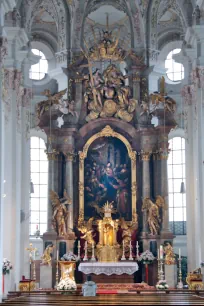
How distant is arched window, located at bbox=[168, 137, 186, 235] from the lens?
4253 centimetres

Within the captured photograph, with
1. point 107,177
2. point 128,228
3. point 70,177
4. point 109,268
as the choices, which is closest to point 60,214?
point 70,177

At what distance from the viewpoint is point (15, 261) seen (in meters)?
30.8

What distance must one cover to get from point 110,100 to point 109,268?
306 inches

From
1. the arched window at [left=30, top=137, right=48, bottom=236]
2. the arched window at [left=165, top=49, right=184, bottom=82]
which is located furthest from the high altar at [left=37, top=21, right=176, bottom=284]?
the arched window at [left=165, top=49, right=184, bottom=82]

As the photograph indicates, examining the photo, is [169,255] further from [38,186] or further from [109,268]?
[38,186]

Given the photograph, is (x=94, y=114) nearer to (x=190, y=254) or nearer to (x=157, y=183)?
(x=157, y=183)

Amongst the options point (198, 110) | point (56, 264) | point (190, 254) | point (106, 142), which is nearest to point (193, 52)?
point (198, 110)

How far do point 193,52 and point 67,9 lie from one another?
7.20 meters

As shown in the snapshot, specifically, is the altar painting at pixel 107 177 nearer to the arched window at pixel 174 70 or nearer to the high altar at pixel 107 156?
the high altar at pixel 107 156

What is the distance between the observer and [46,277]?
3297 centimetres

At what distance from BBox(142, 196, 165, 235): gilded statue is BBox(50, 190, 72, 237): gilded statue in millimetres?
3473

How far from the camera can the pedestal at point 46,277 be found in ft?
108

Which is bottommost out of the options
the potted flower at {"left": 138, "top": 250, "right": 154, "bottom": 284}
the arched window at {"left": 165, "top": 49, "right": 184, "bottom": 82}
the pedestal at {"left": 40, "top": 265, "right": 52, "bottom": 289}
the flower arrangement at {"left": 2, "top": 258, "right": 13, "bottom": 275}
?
the pedestal at {"left": 40, "top": 265, "right": 52, "bottom": 289}

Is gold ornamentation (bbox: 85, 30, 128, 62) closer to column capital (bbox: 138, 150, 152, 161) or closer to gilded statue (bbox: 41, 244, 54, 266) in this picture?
column capital (bbox: 138, 150, 152, 161)
